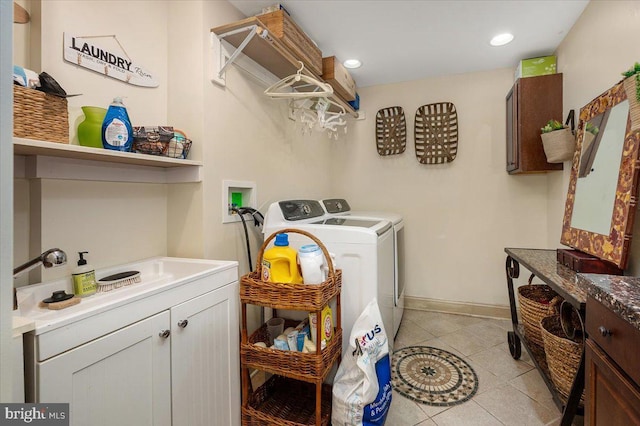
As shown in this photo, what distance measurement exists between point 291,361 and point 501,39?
276 cm

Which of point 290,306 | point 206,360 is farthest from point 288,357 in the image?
point 206,360

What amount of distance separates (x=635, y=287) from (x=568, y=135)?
1550 mm

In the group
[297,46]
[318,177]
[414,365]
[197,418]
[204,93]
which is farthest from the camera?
[318,177]

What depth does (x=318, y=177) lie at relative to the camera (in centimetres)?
312

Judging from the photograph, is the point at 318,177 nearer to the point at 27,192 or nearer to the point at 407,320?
the point at 407,320

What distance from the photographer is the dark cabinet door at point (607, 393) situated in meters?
0.73

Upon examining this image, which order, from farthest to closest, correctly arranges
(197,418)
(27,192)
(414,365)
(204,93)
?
(414,365), (204,93), (197,418), (27,192)

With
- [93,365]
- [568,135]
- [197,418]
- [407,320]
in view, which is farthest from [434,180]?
[93,365]

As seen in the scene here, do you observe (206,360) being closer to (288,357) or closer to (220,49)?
(288,357)

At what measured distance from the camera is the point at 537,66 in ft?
8.14

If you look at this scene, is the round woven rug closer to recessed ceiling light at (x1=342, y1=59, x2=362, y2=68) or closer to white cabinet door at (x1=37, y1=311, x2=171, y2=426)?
white cabinet door at (x1=37, y1=311, x2=171, y2=426)

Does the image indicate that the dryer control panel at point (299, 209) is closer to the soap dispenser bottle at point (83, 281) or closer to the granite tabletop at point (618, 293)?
the soap dispenser bottle at point (83, 281)

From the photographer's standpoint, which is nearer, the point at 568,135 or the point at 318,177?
the point at 568,135

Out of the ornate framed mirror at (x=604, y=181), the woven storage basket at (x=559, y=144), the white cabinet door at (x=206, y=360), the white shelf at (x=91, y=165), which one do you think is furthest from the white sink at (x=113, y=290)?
the woven storage basket at (x=559, y=144)
